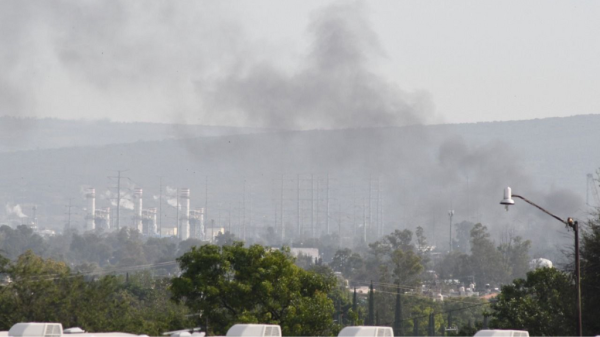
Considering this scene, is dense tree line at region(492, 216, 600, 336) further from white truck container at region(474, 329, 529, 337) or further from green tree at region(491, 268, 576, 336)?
white truck container at region(474, 329, 529, 337)

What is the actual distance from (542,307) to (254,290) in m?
19.7

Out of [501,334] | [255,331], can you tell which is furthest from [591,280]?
[255,331]

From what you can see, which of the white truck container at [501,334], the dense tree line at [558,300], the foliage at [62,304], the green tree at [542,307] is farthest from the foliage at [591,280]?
the foliage at [62,304]

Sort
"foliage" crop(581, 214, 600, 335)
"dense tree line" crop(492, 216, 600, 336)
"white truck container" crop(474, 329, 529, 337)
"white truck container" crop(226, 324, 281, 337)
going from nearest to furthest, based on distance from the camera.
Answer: "white truck container" crop(474, 329, 529, 337) → "white truck container" crop(226, 324, 281, 337) → "foliage" crop(581, 214, 600, 335) → "dense tree line" crop(492, 216, 600, 336)

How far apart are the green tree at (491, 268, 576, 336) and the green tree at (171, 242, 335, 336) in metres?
12.3

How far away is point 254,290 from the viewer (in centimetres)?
6231

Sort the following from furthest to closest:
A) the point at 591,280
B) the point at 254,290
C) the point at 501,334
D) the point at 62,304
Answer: the point at 62,304 → the point at 254,290 → the point at 591,280 → the point at 501,334

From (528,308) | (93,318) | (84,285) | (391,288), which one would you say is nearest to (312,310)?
(528,308)

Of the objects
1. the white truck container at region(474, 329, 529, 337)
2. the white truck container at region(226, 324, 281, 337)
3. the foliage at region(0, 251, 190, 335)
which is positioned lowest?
the foliage at region(0, 251, 190, 335)

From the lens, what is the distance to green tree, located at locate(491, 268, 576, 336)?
5212 cm

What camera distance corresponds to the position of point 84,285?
269 feet

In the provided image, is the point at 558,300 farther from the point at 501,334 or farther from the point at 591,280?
the point at 501,334

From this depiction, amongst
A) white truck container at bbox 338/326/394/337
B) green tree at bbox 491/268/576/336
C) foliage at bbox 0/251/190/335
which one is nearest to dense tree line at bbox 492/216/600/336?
green tree at bbox 491/268/576/336

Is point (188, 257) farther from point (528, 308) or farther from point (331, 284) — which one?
point (528, 308)
